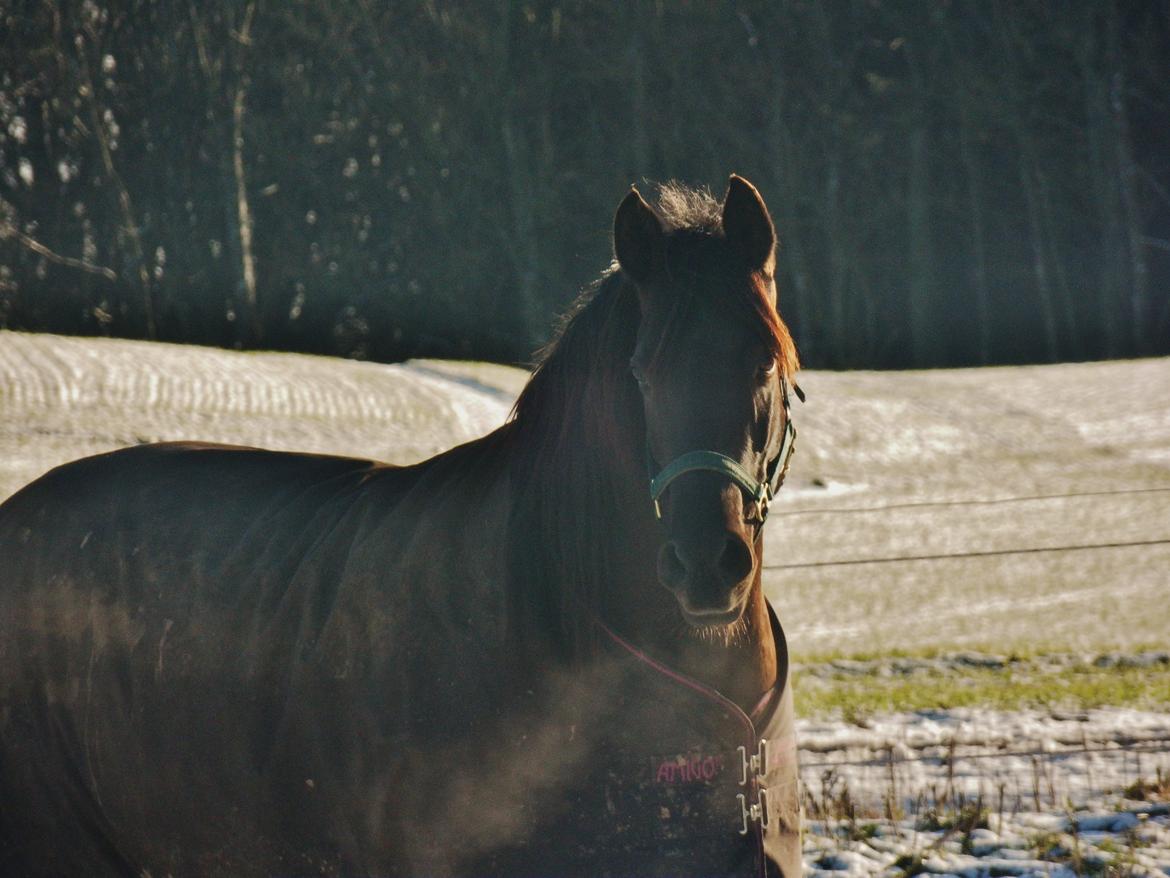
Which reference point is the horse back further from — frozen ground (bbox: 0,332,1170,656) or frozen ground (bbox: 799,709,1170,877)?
frozen ground (bbox: 0,332,1170,656)

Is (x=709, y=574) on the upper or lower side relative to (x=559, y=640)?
upper

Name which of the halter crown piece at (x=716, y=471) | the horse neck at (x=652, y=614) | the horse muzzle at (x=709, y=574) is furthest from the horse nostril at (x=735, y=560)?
the horse neck at (x=652, y=614)

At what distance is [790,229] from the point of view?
75.6 feet

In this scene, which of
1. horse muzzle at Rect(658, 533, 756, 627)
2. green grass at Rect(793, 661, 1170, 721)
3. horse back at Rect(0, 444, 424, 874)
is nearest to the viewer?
horse muzzle at Rect(658, 533, 756, 627)

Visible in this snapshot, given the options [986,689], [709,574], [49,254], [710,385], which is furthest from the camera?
[49,254]

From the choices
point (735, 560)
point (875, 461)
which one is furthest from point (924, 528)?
point (735, 560)

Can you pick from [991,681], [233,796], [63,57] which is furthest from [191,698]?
→ [63,57]

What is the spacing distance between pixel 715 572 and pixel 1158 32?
25.2 metres

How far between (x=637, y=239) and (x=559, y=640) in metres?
0.79

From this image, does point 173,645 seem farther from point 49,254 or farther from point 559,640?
point 49,254

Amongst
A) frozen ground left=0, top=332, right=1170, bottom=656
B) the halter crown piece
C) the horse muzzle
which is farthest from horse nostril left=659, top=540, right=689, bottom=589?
frozen ground left=0, top=332, right=1170, bottom=656

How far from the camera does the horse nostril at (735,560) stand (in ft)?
7.35

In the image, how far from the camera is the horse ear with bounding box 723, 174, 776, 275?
8.52 feet

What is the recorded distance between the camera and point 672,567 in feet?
7.42
